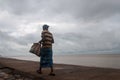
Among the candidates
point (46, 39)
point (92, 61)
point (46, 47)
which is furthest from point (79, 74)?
point (92, 61)

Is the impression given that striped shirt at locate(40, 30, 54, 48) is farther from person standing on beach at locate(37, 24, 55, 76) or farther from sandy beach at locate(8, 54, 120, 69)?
sandy beach at locate(8, 54, 120, 69)

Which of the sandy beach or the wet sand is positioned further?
the sandy beach

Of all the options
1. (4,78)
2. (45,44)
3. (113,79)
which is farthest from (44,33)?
(113,79)

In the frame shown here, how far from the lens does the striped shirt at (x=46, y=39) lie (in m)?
9.03

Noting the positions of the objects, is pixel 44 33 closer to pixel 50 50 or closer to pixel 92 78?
pixel 50 50

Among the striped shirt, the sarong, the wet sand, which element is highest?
the striped shirt

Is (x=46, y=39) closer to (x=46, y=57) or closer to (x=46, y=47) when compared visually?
(x=46, y=47)

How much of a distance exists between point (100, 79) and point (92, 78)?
0.36m

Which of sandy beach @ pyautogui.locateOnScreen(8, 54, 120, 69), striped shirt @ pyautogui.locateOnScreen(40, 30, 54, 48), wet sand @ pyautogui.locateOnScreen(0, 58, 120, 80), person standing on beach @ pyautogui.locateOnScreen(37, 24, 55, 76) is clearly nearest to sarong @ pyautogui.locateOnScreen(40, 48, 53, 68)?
person standing on beach @ pyautogui.locateOnScreen(37, 24, 55, 76)

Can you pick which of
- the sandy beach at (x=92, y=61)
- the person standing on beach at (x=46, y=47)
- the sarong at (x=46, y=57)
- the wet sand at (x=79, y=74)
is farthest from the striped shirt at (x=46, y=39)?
the sandy beach at (x=92, y=61)

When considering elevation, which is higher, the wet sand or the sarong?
the sarong

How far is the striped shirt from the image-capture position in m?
9.03

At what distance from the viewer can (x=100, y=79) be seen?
7965 mm

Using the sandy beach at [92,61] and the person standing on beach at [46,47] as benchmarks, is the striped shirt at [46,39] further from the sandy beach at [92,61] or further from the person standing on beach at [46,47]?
the sandy beach at [92,61]
